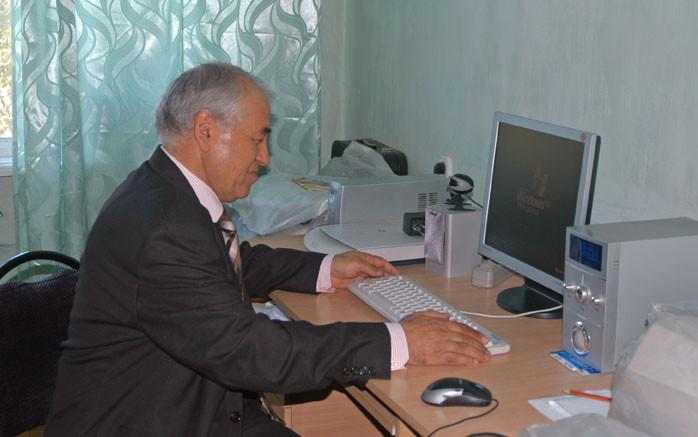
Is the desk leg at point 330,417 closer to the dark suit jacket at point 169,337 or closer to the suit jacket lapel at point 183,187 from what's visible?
the dark suit jacket at point 169,337

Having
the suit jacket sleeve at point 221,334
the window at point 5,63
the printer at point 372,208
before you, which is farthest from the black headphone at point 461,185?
the window at point 5,63

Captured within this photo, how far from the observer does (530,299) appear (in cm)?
170

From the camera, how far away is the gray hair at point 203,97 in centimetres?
142

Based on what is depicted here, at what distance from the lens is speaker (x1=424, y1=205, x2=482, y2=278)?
1.86 meters

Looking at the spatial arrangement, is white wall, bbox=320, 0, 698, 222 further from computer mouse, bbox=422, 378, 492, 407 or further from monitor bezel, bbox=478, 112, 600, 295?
computer mouse, bbox=422, 378, 492, 407

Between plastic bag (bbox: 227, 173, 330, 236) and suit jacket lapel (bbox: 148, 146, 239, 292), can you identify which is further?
plastic bag (bbox: 227, 173, 330, 236)

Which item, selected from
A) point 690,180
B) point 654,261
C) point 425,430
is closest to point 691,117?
point 690,180

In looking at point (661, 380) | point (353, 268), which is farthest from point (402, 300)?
point (661, 380)

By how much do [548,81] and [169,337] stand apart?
117 cm

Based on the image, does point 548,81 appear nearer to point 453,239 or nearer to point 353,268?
point 453,239

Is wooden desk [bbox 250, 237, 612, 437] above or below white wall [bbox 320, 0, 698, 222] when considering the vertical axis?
below

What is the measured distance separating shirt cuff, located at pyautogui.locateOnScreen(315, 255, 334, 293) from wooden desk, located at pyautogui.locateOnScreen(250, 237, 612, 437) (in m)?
0.02

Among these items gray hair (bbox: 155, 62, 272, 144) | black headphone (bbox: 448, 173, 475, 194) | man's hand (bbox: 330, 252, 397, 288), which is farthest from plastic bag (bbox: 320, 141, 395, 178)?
gray hair (bbox: 155, 62, 272, 144)

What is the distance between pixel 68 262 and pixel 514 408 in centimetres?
107
